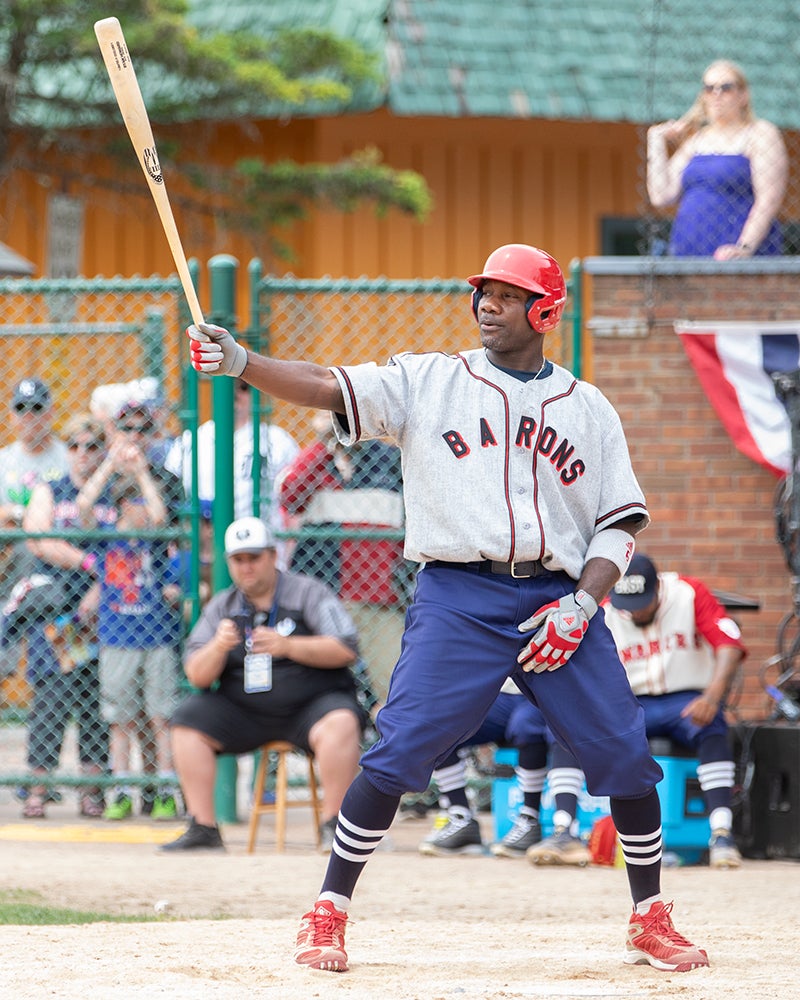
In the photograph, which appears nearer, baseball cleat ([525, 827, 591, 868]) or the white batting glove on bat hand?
the white batting glove on bat hand

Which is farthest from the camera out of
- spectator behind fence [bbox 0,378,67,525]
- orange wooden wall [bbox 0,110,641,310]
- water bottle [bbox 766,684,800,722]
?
orange wooden wall [bbox 0,110,641,310]

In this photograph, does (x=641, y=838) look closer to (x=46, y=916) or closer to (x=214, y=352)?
(x=214, y=352)

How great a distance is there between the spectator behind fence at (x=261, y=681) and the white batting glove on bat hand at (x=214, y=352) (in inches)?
129

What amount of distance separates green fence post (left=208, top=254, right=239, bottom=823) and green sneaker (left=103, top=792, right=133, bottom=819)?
49cm

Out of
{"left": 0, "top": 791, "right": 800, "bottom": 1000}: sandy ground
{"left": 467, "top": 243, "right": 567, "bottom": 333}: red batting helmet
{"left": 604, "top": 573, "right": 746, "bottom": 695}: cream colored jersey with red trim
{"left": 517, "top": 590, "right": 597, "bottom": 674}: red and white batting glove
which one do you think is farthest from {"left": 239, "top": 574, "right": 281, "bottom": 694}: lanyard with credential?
{"left": 467, "top": 243, "right": 567, "bottom": 333}: red batting helmet

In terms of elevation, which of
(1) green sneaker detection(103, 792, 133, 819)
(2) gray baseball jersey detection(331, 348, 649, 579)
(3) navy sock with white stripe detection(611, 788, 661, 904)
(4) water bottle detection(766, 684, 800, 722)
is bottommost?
(1) green sneaker detection(103, 792, 133, 819)

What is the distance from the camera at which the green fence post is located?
8484mm

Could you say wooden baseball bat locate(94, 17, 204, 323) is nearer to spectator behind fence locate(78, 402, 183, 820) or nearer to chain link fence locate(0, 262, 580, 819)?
chain link fence locate(0, 262, 580, 819)

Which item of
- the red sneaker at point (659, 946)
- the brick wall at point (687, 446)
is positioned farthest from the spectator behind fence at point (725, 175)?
the red sneaker at point (659, 946)

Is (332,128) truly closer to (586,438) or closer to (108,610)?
(108,610)

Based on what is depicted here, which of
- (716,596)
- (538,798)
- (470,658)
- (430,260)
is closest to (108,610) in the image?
(538,798)

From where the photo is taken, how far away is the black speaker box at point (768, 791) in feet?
24.6

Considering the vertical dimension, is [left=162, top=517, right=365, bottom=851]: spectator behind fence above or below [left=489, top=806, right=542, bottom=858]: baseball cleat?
above

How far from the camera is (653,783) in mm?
4770
